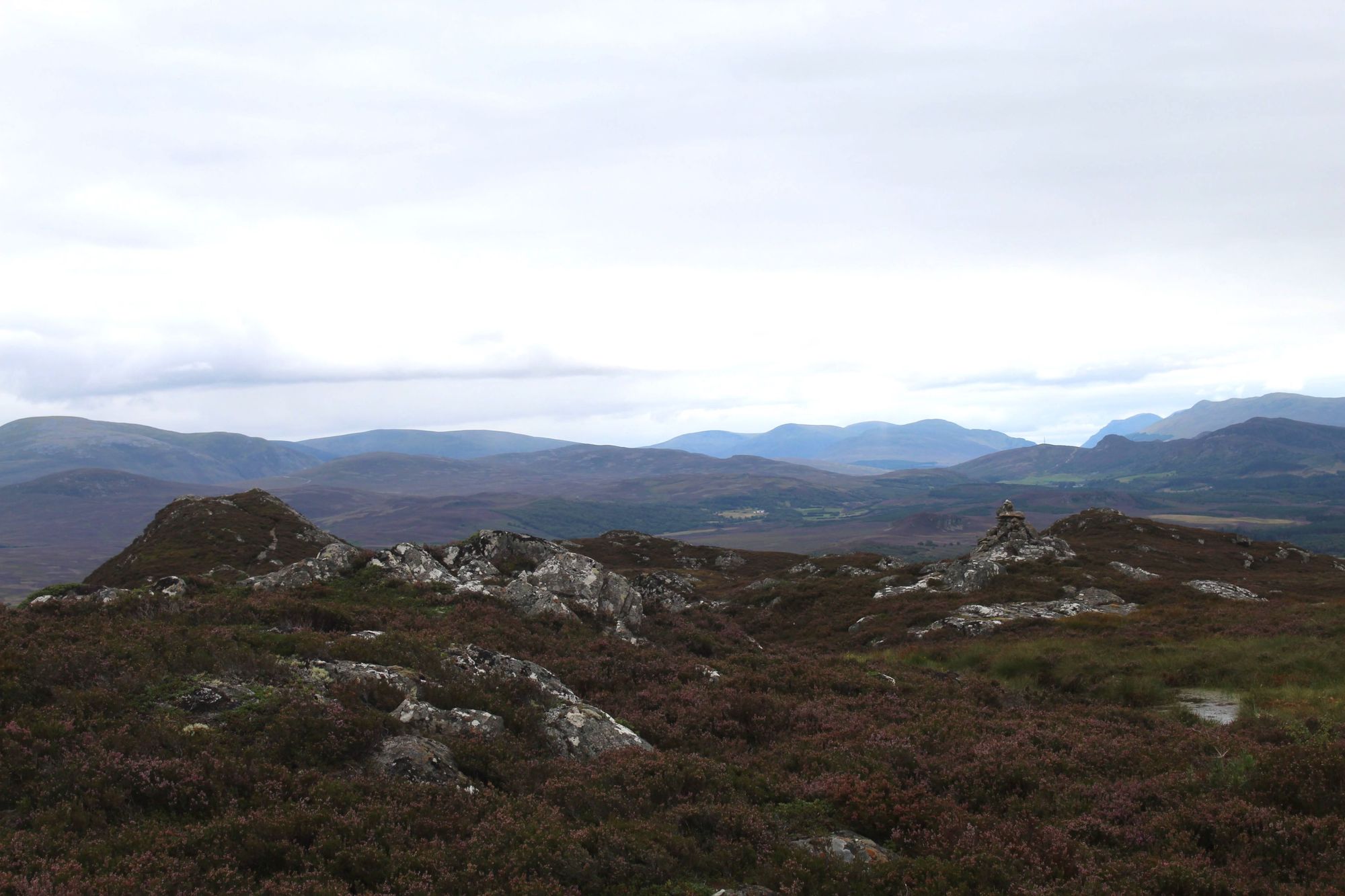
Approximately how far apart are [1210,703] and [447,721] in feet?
76.8

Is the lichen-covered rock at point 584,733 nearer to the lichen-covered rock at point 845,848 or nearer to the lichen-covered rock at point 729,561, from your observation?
the lichen-covered rock at point 845,848

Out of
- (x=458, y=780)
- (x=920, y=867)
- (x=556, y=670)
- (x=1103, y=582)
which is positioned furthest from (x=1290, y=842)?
(x=1103, y=582)

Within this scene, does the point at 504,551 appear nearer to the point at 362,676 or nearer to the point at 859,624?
the point at 859,624

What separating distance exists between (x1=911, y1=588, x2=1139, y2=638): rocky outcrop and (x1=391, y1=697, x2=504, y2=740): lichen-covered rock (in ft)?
99.2

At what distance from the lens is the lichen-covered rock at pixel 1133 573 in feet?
167

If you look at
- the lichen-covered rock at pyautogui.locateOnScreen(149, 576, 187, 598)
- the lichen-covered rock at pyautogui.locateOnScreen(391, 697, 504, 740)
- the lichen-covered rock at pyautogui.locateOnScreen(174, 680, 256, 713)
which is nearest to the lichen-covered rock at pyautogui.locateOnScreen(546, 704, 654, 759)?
the lichen-covered rock at pyautogui.locateOnScreen(391, 697, 504, 740)

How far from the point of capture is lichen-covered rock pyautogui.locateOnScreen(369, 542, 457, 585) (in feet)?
109

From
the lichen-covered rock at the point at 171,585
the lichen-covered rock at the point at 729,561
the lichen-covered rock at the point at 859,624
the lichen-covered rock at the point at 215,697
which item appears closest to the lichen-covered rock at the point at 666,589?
the lichen-covered rock at the point at 859,624

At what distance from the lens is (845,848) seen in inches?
457

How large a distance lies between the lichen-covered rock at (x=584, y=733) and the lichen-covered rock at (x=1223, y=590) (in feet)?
150

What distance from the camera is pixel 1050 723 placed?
18.6 meters

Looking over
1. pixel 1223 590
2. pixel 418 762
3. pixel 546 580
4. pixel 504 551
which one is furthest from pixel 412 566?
pixel 1223 590

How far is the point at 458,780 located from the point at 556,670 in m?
8.41

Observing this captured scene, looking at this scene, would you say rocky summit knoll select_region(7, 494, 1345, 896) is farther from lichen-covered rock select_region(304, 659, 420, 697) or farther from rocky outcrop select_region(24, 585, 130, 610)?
rocky outcrop select_region(24, 585, 130, 610)
